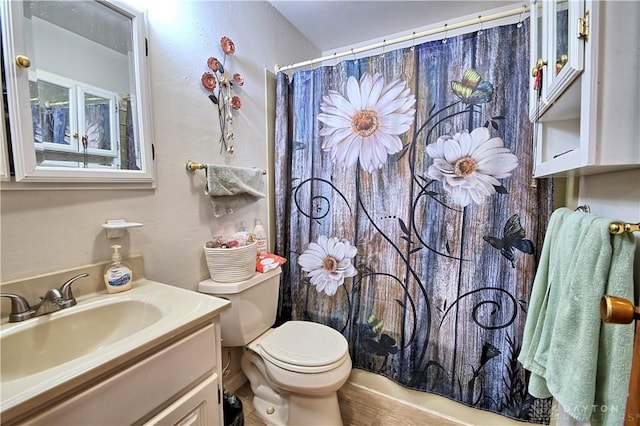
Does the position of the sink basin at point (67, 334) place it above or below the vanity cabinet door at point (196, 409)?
above

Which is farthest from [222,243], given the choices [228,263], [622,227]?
[622,227]

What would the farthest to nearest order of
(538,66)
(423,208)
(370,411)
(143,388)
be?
(370,411), (423,208), (538,66), (143,388)

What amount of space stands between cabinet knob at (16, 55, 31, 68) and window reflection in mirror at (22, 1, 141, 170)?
0.06ft

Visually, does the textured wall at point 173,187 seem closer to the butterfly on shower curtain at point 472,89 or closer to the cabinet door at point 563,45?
the butterfly on shower curtain at point 472,89

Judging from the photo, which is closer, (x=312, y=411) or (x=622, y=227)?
(x=622, y=227)

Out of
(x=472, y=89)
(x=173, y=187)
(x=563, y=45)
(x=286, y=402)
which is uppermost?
(x=472, y=89)

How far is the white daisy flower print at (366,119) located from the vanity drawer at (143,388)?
3.60ft

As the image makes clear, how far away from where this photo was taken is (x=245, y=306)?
130cm

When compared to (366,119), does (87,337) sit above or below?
below

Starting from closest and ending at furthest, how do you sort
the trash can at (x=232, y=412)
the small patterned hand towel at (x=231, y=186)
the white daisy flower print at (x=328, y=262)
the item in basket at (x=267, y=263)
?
the trash can at (x=232, y=412), the small patterned hand towel at (x=231, y=186), the item in basket at (x=267, y=263), the white daisy flower print at (x=328, y=262)

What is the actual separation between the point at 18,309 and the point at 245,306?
75 centimetres

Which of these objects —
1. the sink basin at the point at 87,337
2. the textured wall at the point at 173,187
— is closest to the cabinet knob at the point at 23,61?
the textured wall at the point at 173,187

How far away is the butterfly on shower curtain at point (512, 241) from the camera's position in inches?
47.3

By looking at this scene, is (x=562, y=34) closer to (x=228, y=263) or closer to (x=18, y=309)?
(x=228, y=263)
